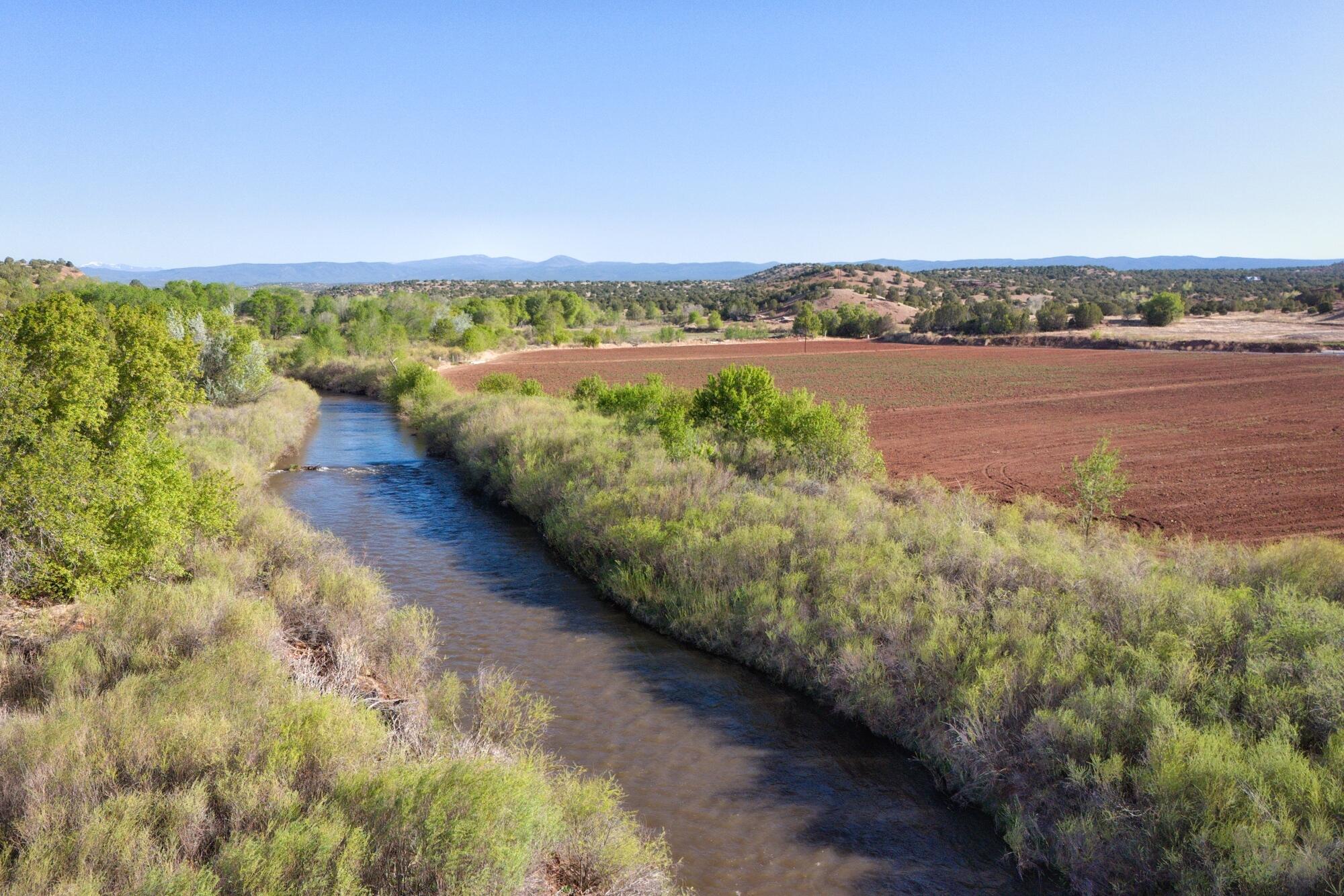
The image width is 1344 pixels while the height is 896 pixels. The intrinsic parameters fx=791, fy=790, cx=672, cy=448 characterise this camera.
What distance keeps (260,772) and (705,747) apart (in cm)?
592

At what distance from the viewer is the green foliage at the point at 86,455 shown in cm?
1123

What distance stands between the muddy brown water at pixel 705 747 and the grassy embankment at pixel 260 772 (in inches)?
32.9

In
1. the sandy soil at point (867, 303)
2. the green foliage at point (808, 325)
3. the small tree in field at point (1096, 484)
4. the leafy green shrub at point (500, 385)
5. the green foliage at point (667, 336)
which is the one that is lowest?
the small tree in field at point (1096, 484)

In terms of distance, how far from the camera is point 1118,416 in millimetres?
38188

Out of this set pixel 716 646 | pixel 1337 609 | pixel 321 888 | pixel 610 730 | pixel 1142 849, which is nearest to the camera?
pixel 321 888

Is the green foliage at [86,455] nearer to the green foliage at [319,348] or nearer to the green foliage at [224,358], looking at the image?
the green foliage at [224,358]

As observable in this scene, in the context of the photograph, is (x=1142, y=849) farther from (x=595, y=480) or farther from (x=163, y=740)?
(x=595, y=480)

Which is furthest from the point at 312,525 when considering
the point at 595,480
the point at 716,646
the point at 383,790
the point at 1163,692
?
the point at 1163,692

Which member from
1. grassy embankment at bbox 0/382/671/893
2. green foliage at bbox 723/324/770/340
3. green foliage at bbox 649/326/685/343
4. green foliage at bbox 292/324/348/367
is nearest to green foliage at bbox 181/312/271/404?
green foliage at bbox 292/324/348/367

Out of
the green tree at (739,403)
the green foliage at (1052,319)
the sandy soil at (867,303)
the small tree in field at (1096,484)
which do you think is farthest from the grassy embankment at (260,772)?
the sandy soil at (867,303)

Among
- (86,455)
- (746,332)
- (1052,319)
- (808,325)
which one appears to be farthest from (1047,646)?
(746,332)

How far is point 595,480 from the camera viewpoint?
69.1 ft

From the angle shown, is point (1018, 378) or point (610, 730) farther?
point (1018, 378)

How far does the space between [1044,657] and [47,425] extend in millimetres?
14588
